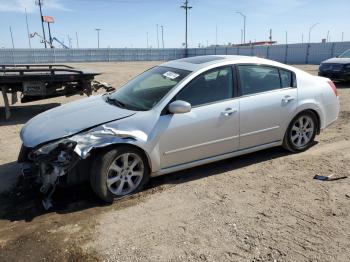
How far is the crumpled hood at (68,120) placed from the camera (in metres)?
4.26

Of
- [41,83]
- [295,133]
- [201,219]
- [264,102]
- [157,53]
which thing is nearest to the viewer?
[201,219]

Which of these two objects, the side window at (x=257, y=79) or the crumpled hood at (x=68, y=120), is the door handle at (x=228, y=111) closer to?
the side window at (x=257, y=79)

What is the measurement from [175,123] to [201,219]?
4.03 feet

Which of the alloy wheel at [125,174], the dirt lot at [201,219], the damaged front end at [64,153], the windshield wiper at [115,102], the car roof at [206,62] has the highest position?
the car roof at [206,62]

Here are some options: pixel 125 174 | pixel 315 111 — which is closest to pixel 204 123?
pixel 125 174

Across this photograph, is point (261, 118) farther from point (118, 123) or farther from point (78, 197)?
point (78, 197)

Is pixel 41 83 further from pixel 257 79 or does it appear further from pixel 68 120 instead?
pixel 257 79

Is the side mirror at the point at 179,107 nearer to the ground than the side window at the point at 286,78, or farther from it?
nearer to the ground

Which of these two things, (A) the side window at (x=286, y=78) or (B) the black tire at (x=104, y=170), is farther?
(A) the side window at (x=286, y=78)

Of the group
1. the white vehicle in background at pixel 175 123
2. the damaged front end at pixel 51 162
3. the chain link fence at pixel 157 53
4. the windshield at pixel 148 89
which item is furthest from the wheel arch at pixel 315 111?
the chain link fence at pixel 157 53

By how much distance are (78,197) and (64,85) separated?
17.6 feet

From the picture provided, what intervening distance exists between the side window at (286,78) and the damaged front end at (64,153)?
2.58m

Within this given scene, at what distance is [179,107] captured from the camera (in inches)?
175

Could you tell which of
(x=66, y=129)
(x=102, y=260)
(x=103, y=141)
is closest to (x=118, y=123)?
(x=103, y=141)
